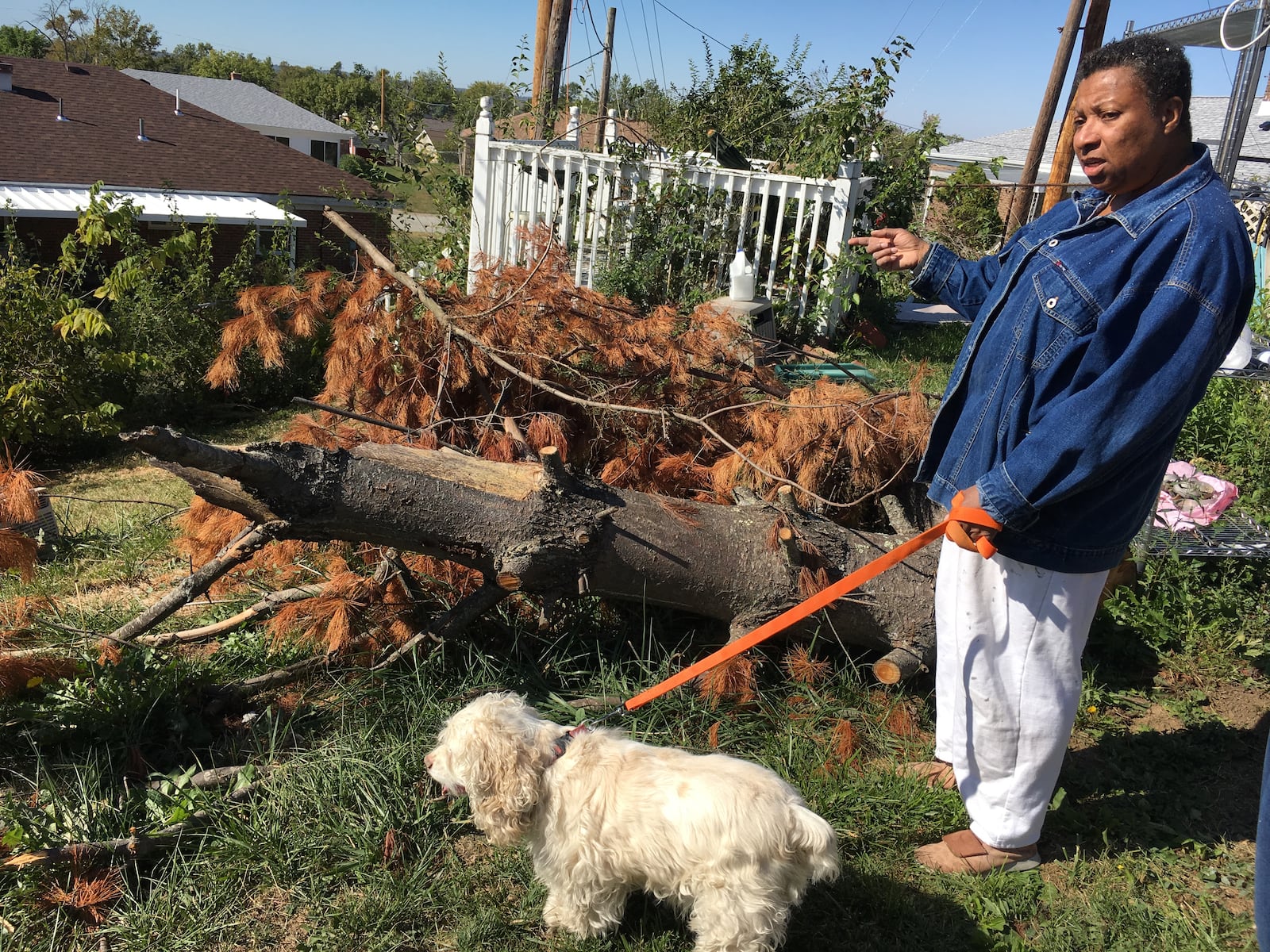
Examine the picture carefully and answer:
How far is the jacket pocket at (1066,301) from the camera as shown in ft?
6.84

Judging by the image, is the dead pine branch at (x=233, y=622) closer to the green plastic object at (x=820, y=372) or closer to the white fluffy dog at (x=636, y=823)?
the white fluffy dog at (x=636, y=823)

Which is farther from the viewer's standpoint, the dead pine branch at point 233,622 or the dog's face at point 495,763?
the dead pine branch at point 233,622

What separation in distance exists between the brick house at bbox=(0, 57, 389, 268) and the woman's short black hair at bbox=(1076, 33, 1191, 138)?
12832 mm

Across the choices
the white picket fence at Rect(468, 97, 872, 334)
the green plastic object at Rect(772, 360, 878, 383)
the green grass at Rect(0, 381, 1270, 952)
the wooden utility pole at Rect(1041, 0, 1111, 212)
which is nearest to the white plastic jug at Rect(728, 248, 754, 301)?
the white picket fence at Rect(468, 97, 872, 334)

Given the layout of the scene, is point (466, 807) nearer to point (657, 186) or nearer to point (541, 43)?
point (657, 186)

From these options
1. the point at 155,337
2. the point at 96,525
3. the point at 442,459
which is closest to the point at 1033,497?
the point at 442,459

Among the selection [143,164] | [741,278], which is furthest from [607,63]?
[741,278]

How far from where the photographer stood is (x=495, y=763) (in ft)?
6.70

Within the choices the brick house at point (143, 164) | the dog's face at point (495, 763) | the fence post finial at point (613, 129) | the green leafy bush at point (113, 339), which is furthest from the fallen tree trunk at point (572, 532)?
the brick house at point (143, 164)

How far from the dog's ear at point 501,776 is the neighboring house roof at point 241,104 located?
36.3 metres

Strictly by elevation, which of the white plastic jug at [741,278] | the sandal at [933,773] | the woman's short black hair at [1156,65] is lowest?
the sandal at [933,773]

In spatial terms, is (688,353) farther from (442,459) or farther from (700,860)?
(700,860)

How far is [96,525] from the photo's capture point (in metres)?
4.65

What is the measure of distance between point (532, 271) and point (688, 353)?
897 millimetres
